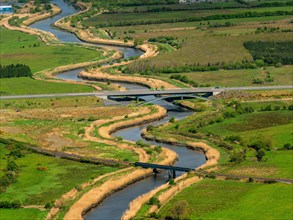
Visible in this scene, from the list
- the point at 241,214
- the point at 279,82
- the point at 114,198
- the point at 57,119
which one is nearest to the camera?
the point at 241,214

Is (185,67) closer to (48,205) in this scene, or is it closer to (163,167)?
(163,167)

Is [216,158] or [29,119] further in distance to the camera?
[29,119]

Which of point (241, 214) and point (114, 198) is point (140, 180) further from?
point (241, 214)

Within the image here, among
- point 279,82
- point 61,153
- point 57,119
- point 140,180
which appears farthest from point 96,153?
point 279,82

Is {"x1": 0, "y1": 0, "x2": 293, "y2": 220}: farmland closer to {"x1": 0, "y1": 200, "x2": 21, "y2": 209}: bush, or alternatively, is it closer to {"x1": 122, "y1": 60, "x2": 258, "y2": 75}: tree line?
{"x1": 0, "y1": 200, "x2": 21, "y2": 209}: bush

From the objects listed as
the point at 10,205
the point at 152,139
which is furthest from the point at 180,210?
the point at 152,139

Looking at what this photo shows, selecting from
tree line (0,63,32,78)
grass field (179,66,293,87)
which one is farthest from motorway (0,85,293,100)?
tree line (0,63,32,78)

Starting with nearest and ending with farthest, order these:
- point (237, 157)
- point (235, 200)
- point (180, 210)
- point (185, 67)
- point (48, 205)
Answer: point (180, 210)
point (48, 205)
point (235, 200)
point (237, 157)
point (185, 67)
